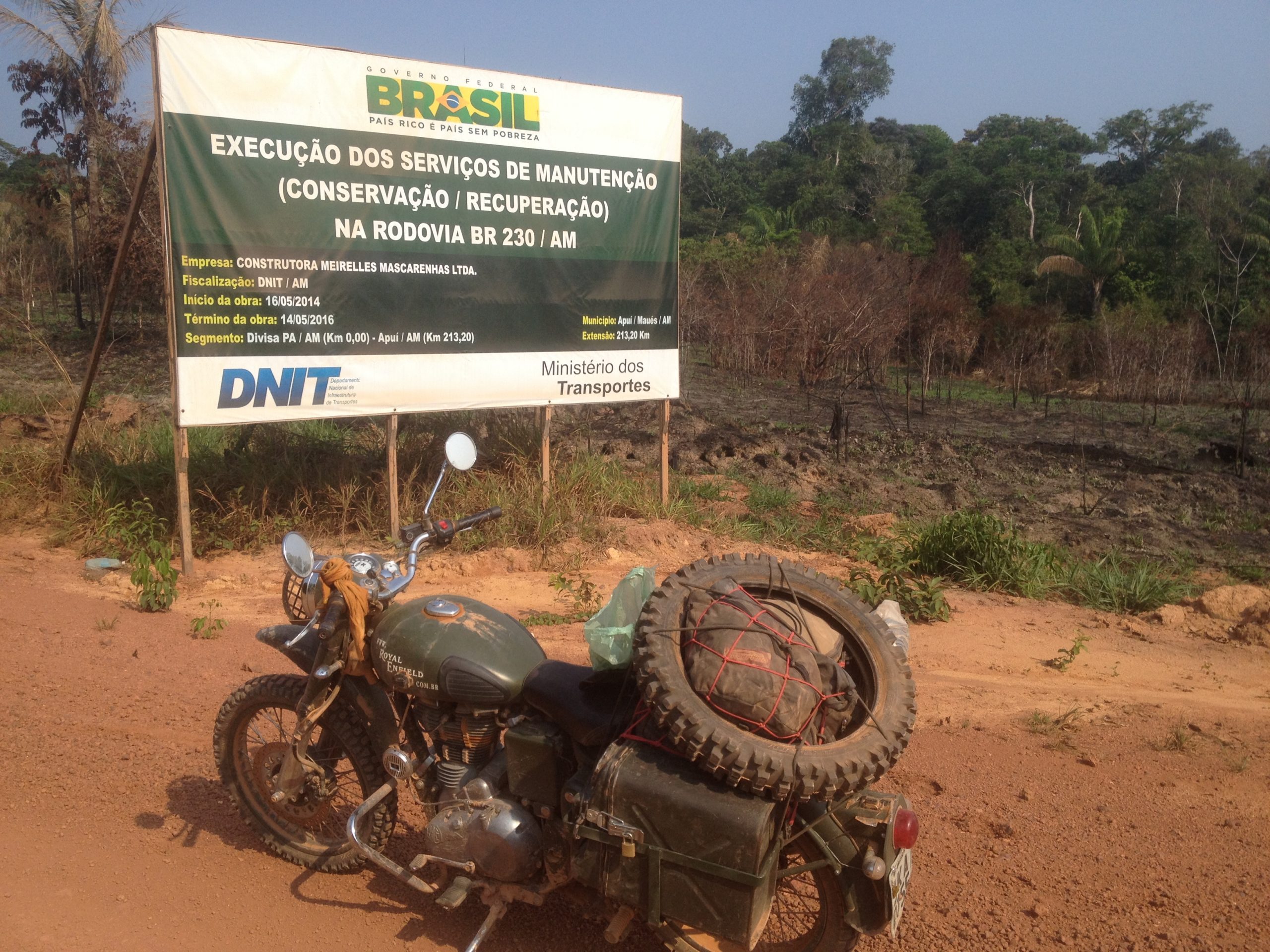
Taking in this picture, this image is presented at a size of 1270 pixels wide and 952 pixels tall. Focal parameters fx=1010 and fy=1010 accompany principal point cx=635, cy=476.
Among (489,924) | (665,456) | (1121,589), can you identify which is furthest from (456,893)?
(665,456)

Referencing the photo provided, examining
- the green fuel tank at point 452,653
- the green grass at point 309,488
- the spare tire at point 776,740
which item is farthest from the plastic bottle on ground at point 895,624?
the green grass at point 309,488

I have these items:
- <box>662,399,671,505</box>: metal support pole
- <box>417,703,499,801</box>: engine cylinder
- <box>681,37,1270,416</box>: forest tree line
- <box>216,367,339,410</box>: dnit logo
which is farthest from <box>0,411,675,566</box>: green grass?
<box>681,37,1270,416</box>: forest tree line

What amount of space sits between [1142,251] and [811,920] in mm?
28418

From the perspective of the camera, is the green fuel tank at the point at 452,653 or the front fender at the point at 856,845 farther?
the green fuel tank at the point at 452,653

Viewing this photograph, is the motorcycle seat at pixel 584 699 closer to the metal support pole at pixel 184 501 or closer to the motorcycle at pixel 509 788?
the motorcycle at pixel 509 788

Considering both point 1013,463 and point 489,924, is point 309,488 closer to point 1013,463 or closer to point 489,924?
point 489,924

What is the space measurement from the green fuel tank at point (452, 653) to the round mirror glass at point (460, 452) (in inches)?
17.3

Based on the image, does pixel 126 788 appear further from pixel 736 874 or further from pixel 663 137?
pixel 663 137

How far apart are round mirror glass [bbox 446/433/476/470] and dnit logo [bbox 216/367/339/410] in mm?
4383

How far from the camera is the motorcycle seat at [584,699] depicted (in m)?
2.81

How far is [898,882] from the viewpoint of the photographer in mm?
2629

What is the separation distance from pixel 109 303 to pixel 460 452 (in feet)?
18.1

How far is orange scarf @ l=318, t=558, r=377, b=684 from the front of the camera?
297 centimetres

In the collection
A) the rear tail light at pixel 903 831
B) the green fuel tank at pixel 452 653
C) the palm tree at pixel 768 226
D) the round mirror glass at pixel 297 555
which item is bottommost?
the rear tail light at pixel 903 831
